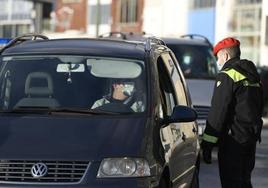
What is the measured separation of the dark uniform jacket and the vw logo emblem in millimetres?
2158

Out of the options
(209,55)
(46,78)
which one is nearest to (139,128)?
(46,78)

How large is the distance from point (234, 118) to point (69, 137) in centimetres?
204

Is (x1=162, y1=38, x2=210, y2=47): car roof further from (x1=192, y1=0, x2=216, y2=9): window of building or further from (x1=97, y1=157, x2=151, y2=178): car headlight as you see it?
(x1=192, y1=0, x2=216, y2=9): window of building

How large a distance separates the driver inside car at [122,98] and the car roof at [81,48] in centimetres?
33

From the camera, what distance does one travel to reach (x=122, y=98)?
6.06m

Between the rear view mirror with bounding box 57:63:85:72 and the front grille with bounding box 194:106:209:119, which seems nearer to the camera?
the rear view mirror with bounding box 57:63:85:72

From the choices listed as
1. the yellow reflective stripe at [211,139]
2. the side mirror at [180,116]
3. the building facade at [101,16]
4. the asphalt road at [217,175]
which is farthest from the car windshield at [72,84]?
the building facade at [101,16]

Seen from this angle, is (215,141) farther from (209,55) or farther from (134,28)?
(134,28)

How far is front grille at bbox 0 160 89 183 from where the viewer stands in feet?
16.6

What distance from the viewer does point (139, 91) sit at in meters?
6.07

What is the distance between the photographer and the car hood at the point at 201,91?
1215 cm

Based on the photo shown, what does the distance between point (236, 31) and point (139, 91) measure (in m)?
42.8

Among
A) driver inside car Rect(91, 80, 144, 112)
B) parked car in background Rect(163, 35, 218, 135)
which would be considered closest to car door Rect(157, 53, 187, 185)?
driver inside car Rect(91, 80, 144, 112)

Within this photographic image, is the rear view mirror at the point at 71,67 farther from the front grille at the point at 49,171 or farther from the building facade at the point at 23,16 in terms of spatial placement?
the building facade at the point at 23,16
